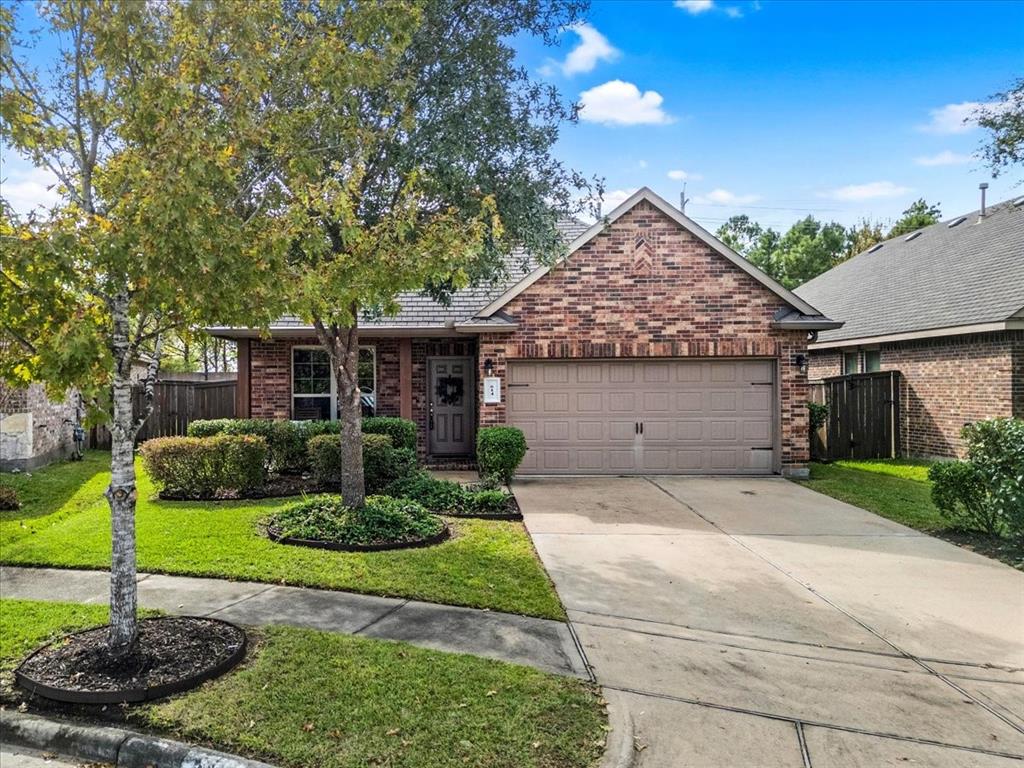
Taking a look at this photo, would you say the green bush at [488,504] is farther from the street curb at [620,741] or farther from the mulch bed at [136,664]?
the street curb at [620,741]

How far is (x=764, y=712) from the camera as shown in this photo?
3711mm

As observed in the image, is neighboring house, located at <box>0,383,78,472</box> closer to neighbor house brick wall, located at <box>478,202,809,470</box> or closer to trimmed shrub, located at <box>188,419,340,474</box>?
trimmed shrub, located at <box>188,419,340,474</box>

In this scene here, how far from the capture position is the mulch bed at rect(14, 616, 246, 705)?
12.4ft

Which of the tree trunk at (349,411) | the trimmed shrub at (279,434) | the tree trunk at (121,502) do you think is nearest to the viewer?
the tree trunk at (121,502)

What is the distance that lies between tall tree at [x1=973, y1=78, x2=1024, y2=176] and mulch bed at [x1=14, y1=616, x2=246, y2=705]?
1321 cm

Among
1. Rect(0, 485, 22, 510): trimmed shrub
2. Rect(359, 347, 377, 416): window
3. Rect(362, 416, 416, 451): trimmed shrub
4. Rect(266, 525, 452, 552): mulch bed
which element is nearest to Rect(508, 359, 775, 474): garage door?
Rect(362, 416, 416, 451): trimmed shrub

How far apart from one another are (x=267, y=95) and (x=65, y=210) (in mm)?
1893

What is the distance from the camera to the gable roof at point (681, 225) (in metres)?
11.8

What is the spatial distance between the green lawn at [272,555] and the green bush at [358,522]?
300 mm

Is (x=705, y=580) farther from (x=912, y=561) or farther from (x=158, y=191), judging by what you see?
(x=158, y=191)

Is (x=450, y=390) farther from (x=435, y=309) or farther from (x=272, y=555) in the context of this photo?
(x=272, y=555)

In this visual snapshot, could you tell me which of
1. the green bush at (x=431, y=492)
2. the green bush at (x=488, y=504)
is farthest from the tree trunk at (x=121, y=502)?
the green bush at (x=488, y=504)

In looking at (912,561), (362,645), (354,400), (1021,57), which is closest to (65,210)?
(362,645)

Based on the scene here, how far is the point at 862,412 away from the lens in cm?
1495
